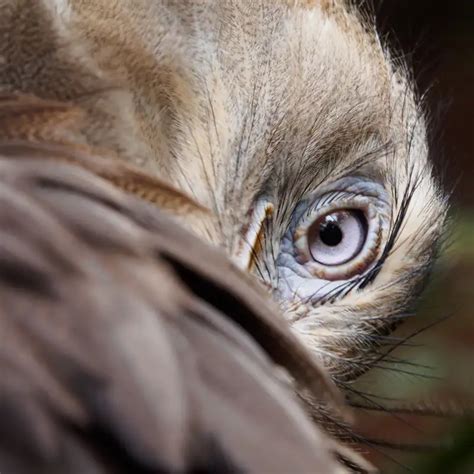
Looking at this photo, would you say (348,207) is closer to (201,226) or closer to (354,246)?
(354,246)

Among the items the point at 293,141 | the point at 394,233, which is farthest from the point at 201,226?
the point at 394,233

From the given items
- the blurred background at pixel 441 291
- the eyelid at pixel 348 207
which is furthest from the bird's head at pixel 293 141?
the blurred background at pixel 441 291

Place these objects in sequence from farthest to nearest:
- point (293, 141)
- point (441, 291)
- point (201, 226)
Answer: point (441, 291) → point (293, 141) → point (201, 226)

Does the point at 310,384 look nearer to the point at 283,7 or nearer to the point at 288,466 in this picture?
the point at 288,466

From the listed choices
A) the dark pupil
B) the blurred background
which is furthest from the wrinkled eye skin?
the blurred background

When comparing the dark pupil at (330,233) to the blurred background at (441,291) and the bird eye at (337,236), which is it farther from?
the blurred background at (441,291)

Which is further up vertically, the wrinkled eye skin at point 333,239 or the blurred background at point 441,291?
the blurred background at point 441,291

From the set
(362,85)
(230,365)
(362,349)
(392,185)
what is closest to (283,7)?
(362,85)

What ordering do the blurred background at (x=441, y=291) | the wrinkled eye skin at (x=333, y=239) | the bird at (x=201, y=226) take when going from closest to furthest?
the bird at (x=201, y=226)
the wrinkled eye skin at (x=333, y=239)
the blurred background at (x=441, y=291)
